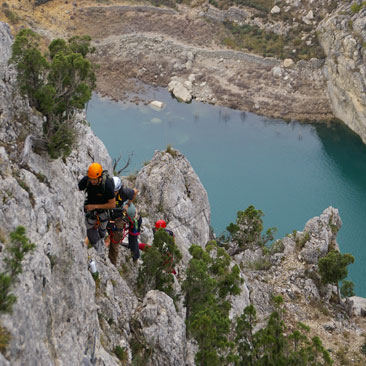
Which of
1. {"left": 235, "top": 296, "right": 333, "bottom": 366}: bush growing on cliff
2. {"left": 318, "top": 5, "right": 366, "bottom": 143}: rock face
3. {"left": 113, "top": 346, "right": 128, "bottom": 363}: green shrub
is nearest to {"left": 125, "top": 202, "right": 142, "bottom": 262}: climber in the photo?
{"left": 113, "top": 346, "right": 128, "bottom": 363}: green shrub

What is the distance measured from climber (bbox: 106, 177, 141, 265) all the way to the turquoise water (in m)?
23.3

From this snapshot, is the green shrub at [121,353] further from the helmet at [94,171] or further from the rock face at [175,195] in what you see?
the rock face at [175,195]

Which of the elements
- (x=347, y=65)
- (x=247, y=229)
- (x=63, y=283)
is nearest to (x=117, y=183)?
(x=63, y=283)

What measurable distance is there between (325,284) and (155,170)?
12.7 meters

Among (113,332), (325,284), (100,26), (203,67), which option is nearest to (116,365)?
(113,332)

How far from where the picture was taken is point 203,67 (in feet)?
202

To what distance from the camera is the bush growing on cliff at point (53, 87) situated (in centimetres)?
966

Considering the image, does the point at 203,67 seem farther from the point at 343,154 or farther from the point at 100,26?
the point at 343,154

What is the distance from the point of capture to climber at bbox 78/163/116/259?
32.6 feet

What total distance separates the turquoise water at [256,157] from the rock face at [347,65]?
2.78m

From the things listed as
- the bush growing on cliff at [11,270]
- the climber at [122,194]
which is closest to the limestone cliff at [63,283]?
the bush growing on cliff at [11,270]

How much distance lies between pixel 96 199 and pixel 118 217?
1612 millimetres

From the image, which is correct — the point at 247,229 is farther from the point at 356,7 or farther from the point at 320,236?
the point at 356,7

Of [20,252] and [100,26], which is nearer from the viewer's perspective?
[20,252]
